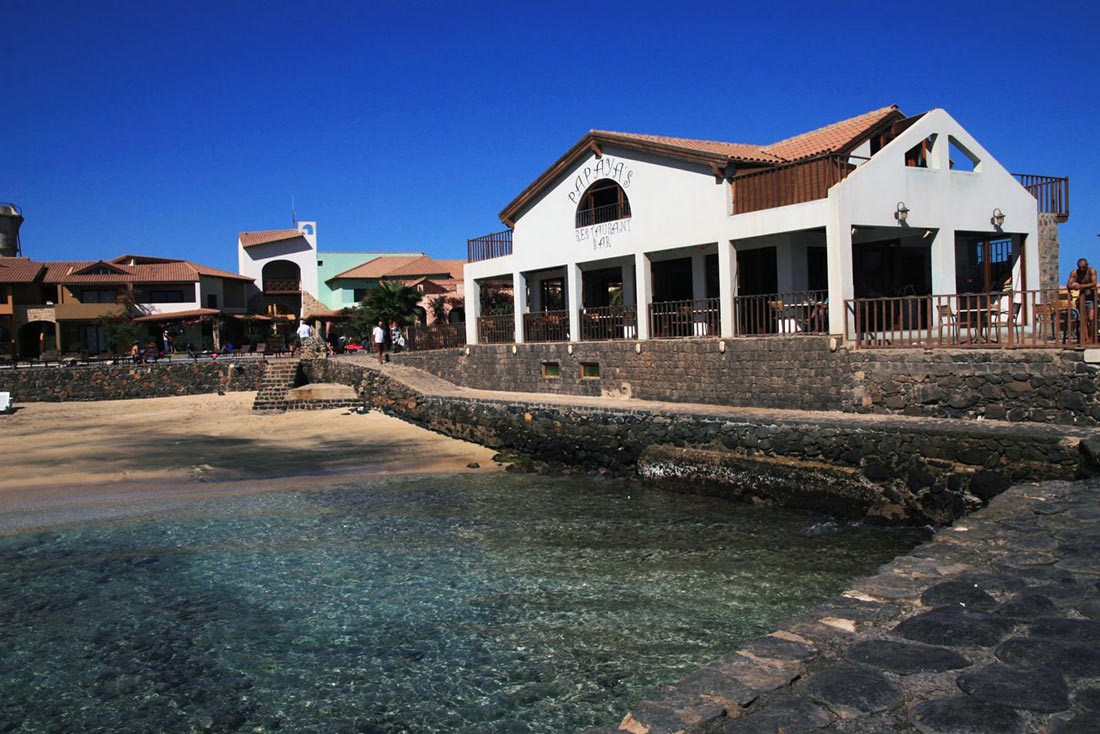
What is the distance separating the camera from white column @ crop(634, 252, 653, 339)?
2314 cm

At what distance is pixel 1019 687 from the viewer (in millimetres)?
4602

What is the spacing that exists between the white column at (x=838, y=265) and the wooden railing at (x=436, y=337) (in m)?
16.4

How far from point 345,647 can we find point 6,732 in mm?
3095

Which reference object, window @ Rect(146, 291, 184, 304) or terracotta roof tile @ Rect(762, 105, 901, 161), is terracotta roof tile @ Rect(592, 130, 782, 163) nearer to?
terracotta roof tile @ Rect(762, 105, 901, 161)

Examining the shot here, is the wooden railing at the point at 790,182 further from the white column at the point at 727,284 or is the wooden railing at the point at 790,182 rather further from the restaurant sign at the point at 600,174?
the restaurant sign at the point at 600,174

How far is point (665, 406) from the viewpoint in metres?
21.0

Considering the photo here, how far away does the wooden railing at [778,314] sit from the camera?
780 inches

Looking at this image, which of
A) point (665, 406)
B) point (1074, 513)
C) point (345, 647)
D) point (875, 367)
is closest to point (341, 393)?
point (665, 406)

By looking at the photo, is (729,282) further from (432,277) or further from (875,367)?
(432,277)

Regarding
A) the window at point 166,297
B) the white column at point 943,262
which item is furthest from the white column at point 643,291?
the window at point 166,297

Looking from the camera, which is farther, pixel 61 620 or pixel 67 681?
pixel 61 620

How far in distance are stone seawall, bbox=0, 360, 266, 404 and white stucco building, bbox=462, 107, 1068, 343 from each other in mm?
17613

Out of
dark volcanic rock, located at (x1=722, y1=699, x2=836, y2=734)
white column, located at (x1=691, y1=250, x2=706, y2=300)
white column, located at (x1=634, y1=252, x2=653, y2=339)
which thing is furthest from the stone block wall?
dark volcanic rock, located at (x1=722, y1=699, x2=836, y2=734)

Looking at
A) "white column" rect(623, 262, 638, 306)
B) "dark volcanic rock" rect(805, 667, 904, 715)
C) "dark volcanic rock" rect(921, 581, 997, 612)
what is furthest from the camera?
"white column" rect(623, 262, 638, 306)
